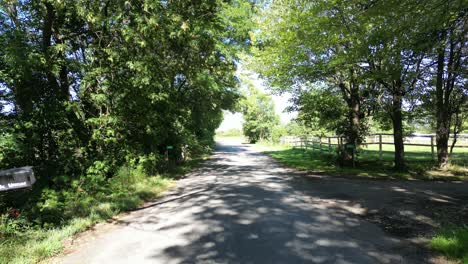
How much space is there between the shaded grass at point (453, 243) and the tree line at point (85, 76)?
275 inches

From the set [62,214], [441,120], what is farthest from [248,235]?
[441,120]

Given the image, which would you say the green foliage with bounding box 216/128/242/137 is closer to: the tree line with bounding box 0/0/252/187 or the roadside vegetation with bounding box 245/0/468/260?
the roadside vegetation with bounding box 245/0/468/260

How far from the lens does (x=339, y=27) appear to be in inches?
388

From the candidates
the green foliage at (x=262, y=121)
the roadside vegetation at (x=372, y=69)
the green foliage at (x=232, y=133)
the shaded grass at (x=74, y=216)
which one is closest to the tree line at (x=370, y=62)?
the roadside vegetation at (x=372, y=69)

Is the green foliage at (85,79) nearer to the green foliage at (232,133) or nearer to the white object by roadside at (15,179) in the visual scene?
the white object by roadside at (15,179)

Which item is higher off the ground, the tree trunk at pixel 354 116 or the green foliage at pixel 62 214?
the tree trunk at pixel 354 116

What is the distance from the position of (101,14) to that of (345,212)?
750 cm

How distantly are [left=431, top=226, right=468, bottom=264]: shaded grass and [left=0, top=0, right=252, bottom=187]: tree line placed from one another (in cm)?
698

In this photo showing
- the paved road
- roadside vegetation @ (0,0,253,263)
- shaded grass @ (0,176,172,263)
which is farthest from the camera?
roadside vegetation @ (0,0,253,263)

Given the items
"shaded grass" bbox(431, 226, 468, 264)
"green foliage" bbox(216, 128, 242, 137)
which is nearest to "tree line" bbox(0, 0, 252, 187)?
"shaded grass" bbox(431, 226, 468, 264)

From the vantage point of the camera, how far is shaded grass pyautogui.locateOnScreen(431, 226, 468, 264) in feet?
12.7

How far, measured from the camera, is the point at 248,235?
4.85 meters

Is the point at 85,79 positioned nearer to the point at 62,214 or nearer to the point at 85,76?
the point at 85,76

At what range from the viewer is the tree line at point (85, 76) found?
7.22 m
